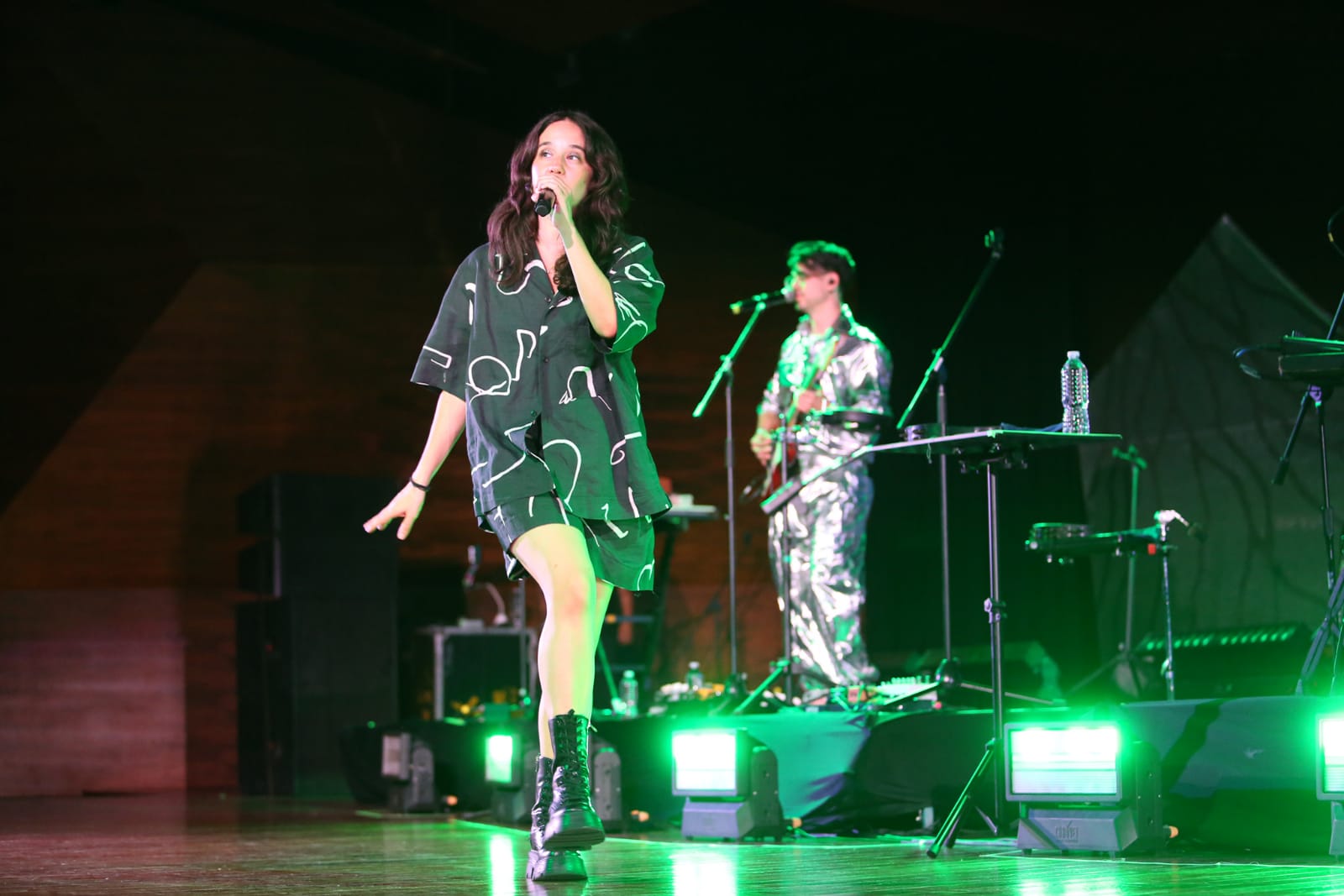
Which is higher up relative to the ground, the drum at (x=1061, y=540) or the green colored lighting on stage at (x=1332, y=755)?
the drum at (x=1061, y=540)

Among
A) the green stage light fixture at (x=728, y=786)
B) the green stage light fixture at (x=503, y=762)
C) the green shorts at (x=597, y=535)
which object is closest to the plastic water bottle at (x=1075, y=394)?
the green stage light fixture at (x=728, y=786)

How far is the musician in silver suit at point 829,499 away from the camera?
546cm

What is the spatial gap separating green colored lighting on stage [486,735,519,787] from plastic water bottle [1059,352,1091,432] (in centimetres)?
243

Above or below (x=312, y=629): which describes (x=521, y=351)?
above

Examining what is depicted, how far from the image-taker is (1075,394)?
12.9 ft

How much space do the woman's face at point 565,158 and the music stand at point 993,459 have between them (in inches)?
39.4

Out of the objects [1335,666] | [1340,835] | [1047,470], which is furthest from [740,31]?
[1340,835]

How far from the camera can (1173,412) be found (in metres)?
6.27

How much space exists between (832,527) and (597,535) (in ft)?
8.81

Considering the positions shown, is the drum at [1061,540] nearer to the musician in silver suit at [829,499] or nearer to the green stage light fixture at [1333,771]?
the musician in silver suit at [829,499]

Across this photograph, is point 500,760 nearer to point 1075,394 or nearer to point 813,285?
point 813,285

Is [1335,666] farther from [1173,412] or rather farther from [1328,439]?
[1173,412]

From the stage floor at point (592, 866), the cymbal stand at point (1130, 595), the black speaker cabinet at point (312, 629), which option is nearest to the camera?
the stage floor at point (592, 866)

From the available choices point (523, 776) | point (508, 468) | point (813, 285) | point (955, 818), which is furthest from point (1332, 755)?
point (813, 285)
